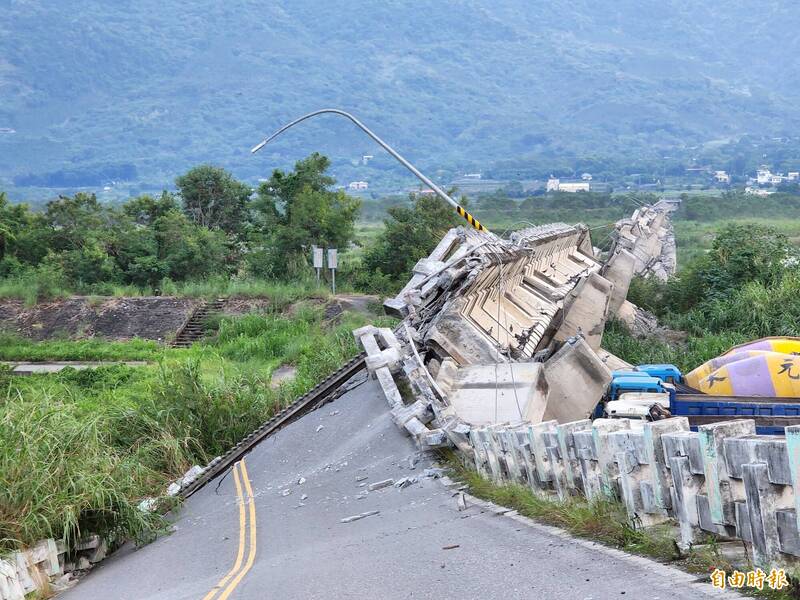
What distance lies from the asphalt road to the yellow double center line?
0.11 ft

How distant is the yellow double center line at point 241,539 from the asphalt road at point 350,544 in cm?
3

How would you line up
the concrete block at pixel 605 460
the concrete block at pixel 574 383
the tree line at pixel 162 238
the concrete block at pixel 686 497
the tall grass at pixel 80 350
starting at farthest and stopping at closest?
1. the tree line at pixel 162 238
2. the tall grass at pixel 80 350
3. the concrete block at pixel 574 383
4. the concrete block at pixel 605 460
5. the concrete block at pixel 686 497

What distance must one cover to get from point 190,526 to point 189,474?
317cm

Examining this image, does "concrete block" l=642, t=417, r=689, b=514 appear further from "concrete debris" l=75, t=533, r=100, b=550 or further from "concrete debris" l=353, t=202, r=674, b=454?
Answer: "concrete debris" l=75, t=533, r=100, b=550

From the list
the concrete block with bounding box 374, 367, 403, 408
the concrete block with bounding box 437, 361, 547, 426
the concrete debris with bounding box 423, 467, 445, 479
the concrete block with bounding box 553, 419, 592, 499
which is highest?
the concrete block with bounding box 553, 419, 592, 499

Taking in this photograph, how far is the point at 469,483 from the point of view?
13180 millimetres

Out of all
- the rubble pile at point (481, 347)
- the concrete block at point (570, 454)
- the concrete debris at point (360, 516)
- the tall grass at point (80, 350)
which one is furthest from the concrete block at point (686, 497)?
the tall grass at point (80, 350)

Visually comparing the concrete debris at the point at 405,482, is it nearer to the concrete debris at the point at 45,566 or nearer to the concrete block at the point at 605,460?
the concrete block at the point at 605,460

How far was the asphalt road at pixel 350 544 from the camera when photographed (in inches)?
346

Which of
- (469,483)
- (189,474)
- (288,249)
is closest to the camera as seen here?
(469,483)

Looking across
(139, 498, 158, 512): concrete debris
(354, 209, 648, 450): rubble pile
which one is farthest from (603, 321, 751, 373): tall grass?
(139, 498, 158, 512): concrete debris

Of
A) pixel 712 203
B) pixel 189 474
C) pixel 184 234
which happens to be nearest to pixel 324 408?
pixel 189 474

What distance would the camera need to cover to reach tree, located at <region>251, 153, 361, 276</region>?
53.2 m

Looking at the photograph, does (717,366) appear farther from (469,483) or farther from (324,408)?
(469,483)
